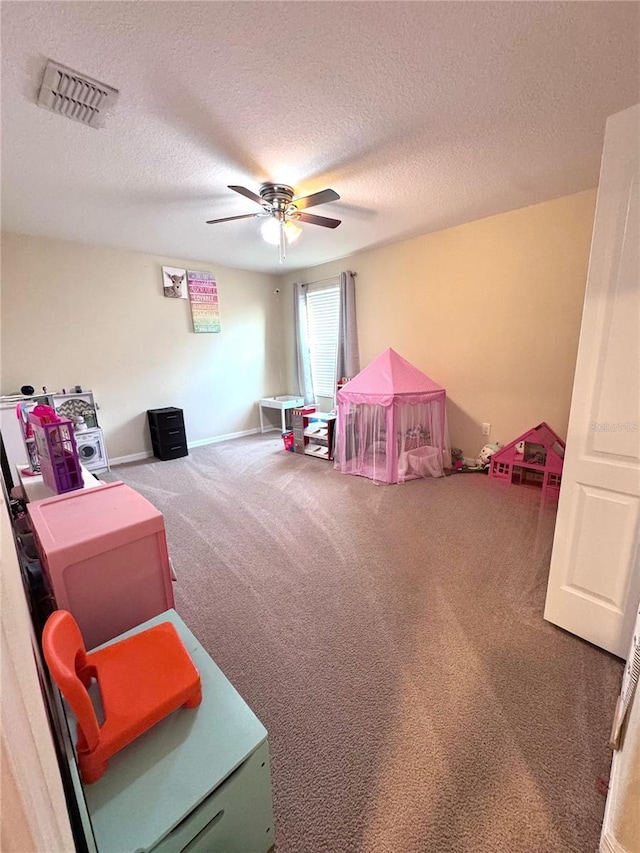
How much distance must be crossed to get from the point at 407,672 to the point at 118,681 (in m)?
1.11

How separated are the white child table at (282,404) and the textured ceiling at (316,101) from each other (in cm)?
279

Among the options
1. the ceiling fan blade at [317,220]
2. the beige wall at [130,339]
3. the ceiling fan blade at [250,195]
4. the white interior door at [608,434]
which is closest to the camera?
the white interior door at [608,434]

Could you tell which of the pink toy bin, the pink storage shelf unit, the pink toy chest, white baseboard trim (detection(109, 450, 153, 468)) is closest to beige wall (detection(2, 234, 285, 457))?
white baseboard trim (detection(109, 450, 153, 468))

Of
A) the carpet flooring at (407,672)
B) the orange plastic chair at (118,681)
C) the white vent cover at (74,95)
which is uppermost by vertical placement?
the white vent cover at (74,95)

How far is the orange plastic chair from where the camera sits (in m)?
0.75

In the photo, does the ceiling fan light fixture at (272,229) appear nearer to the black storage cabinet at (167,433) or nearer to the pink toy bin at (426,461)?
the pink toy bin at (426,461)

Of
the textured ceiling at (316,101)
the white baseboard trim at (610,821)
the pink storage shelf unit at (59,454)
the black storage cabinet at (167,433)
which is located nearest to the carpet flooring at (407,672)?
the white baseboard trim at (610,821)

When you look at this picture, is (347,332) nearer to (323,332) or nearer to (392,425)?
(323,332)

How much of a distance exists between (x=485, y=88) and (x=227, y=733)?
275cm

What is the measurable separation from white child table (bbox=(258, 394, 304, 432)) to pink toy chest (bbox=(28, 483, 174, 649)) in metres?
3.86

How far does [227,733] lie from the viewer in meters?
0.86

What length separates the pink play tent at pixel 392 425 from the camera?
335 centimetres

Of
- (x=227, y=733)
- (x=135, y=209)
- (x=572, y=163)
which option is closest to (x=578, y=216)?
(x=572, y=163)

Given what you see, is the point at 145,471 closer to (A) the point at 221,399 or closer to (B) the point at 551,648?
(A) the point at 221,399
